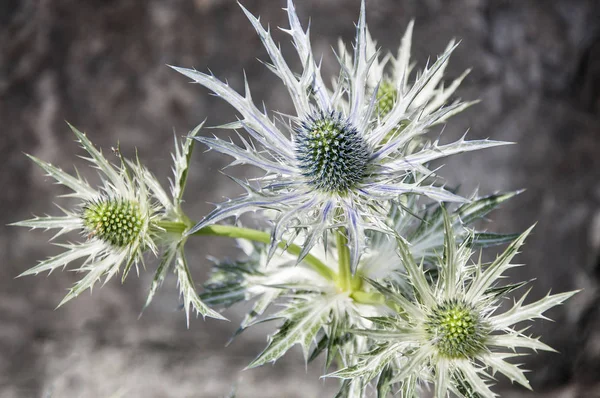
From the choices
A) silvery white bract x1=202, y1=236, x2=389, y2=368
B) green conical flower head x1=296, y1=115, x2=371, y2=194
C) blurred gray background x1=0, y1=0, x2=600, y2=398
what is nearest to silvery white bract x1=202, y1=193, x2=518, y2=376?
silvery white bract x1=202, y1=236, x2=389, y2=368

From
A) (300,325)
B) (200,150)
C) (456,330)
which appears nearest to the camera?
(456,330)

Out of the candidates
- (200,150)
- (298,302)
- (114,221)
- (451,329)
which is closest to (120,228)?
(114,221)

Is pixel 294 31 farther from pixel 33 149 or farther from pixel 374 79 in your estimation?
pixel 33 149

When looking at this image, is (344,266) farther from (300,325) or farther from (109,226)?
(109,226)

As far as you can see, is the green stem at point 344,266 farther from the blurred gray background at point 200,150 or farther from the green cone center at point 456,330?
the blurred gray background at point 200,150

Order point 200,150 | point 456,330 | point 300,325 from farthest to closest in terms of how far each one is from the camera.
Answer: point 200,150 → point 300,325 → point 456,330

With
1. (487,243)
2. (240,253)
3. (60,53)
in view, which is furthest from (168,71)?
(487,243)
